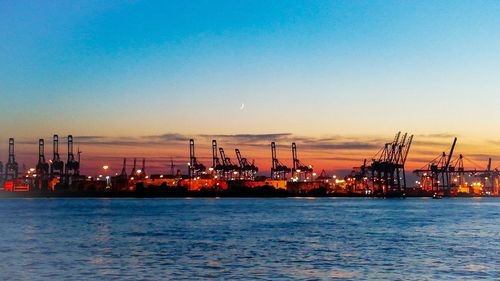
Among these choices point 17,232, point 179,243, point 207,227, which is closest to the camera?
point 179,243

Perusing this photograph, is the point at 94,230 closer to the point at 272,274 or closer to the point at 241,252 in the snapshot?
the point at 241,252

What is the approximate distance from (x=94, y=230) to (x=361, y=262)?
1370 inches

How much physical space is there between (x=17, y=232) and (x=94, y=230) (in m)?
7.21

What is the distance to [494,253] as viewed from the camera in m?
44.2

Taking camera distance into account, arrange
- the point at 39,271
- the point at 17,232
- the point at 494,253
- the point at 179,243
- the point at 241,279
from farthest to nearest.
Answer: the point at 17,232
the point at 179,243
the point at 494,253
the point at 39,271
the point at 241,279

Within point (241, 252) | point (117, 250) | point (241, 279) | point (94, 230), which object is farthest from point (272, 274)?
point (94, 230)

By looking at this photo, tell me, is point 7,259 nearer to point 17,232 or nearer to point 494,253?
point 17,232

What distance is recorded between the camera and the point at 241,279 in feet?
108

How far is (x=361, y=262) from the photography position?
3916 centimetres

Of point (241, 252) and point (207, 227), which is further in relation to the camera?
point (207, 227)

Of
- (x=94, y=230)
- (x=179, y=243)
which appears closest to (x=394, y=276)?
(x=179, y=243)

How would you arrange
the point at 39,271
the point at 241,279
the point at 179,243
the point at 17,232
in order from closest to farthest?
the point at 241,279 < the point at 39,271 < the point at 179,243 < the point at 17,232

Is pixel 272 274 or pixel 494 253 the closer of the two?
pixel 272 274

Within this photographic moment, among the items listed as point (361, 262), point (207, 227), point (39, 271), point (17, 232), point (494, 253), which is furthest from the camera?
point (207, 227)
